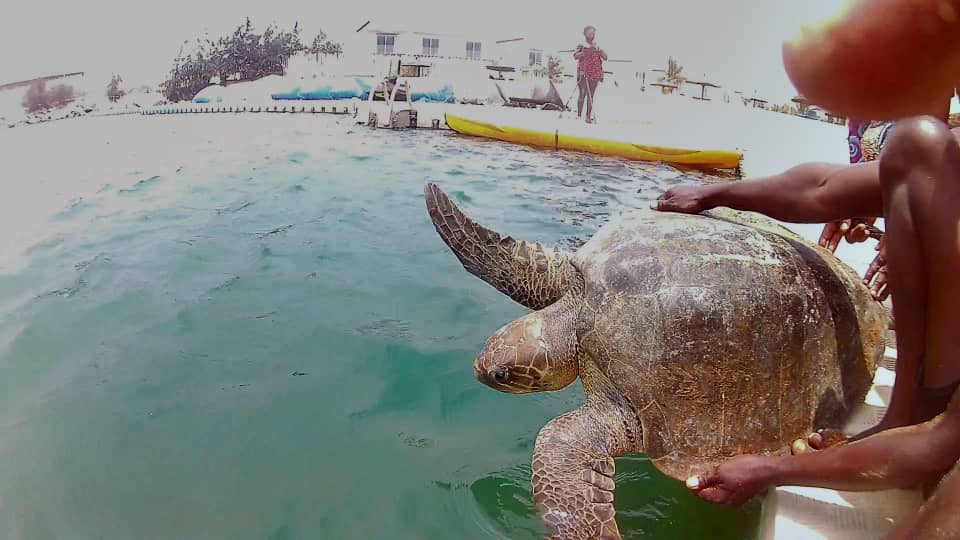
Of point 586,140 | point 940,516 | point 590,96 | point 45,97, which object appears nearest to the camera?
point 940,516

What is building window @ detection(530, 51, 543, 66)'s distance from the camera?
8.10m

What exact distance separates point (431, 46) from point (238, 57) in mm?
2501

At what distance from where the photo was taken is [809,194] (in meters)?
1.52

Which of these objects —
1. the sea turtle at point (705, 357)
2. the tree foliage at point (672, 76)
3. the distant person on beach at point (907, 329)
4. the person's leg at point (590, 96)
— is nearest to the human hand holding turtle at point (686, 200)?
the sea turtle at point (705, 357)

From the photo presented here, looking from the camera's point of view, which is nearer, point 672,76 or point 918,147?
point 918,147

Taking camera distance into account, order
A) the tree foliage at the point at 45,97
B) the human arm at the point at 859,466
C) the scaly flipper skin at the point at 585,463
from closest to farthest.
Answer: the human arm at the point at 859,466 → the scaly flipper skin at the point at 585,463 → the tree foliage at the point at 45,97

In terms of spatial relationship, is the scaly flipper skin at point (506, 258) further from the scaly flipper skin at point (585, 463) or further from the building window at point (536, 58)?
the building window at point (536, 58)

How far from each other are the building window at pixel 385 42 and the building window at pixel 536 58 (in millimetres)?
1839

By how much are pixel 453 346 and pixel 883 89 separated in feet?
7.71

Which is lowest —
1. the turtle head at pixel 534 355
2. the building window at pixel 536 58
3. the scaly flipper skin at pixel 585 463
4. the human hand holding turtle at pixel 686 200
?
the scaly flipper skin at pixel 585 463

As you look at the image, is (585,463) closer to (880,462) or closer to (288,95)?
(880,462)

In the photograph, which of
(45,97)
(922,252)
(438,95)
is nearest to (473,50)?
(438,95)

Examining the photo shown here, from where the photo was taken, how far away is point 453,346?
9.17 feet

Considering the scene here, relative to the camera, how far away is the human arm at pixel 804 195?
4.68ft
